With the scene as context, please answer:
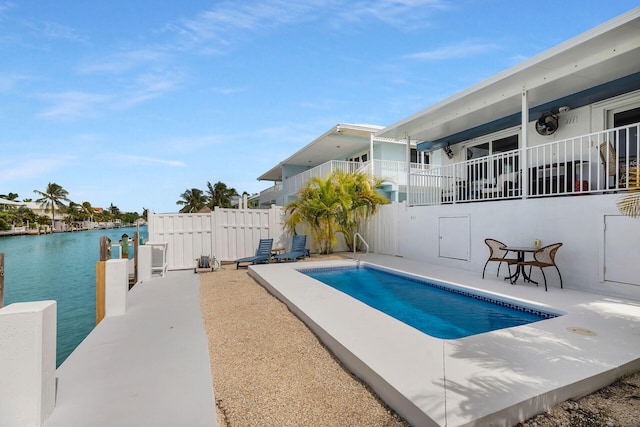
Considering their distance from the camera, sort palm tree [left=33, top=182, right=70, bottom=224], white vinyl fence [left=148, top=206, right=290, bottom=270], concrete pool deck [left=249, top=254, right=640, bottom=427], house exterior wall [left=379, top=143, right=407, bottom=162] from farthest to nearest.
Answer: palm tree [left=33, top=182, right=70, bottom=224] < house exterior wall [left=379, top=143, right=407, bottom=162] < white vinyl fence [left=148, top=206, right=290, bottom=270] < concrete pool deck [left=249, top=254, right=640, bottom=427]

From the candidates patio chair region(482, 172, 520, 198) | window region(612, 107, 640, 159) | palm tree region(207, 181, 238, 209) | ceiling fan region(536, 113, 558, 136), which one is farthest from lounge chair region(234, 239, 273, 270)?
palm tree region(207, 181, 238, 209)

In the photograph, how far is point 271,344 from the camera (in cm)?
418

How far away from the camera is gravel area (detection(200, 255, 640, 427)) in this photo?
8.32 ft

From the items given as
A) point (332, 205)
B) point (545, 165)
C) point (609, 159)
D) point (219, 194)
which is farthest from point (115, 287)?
point (219, 194)

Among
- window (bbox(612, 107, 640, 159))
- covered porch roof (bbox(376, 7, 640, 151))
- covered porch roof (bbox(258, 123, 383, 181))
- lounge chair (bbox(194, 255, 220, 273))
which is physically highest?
covered porch roof (bbox(258, 123, 383, 181))

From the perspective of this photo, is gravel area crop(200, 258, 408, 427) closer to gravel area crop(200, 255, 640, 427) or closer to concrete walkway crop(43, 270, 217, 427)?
gravel area crop(200, 255, 640, 427)

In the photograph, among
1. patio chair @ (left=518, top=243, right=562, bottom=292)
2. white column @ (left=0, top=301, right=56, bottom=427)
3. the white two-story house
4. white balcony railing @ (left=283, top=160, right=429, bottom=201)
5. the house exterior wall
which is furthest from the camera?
the house exterior wall

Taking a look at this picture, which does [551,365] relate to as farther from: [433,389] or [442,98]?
[442,98]

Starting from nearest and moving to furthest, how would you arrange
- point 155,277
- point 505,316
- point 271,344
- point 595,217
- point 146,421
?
point 146,421
point 271,344
point 505,316
point 595,217
point 155,277

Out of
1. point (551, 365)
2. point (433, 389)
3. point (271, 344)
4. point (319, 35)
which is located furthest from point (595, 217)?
point (319, 35)

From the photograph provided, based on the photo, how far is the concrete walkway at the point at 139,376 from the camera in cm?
262

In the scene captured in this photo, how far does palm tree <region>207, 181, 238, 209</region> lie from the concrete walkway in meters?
48.9

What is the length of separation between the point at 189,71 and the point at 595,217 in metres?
13.3

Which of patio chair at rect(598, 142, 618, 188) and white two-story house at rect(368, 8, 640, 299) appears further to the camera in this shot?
patio chair at rect(598, 142, 618, 188)
